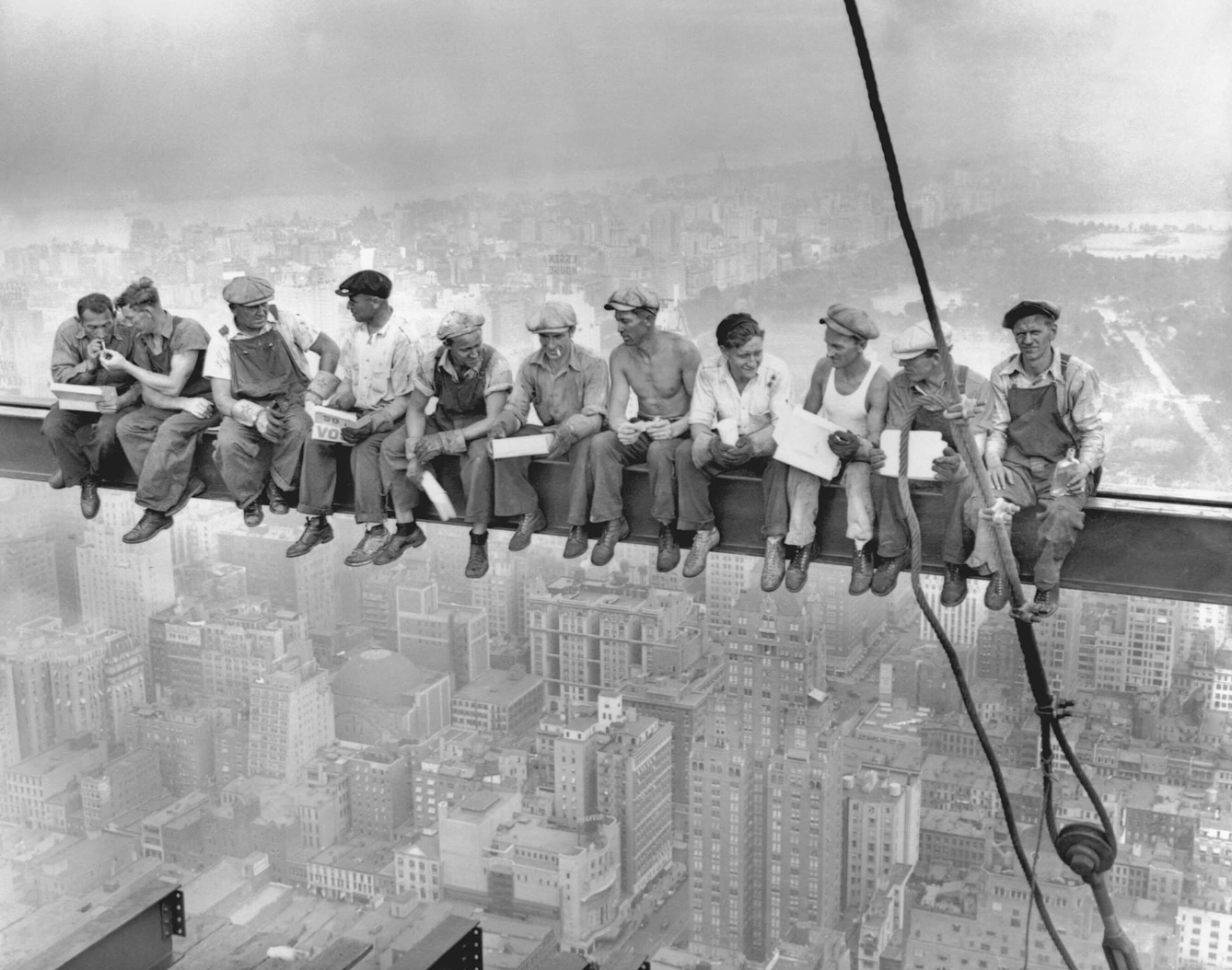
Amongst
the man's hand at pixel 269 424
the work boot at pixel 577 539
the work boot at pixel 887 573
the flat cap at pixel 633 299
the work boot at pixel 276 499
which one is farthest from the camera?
the work boot at pixel 276 499

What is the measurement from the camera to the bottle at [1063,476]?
6.87 metres

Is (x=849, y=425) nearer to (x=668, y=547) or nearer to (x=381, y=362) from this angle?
(x=668, y=547)

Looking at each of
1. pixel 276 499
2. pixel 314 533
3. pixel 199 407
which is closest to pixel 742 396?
pixel 314 533

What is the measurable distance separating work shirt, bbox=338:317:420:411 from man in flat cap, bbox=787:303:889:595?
2.38m

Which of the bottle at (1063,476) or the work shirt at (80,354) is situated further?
the work shirt at (80,354)

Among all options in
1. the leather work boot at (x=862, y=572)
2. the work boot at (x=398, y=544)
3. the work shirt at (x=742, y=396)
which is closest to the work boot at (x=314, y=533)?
the work boot at (x=398, y=544)

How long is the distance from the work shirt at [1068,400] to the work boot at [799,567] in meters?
1.11

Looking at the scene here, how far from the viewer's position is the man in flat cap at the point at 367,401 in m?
8.12

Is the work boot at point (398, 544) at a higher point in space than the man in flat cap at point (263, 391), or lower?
lower

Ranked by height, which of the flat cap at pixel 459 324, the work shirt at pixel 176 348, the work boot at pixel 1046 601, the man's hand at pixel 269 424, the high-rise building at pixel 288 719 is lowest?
the high-rise building at pixel 288 719

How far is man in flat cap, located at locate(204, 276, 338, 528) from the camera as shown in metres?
8.42

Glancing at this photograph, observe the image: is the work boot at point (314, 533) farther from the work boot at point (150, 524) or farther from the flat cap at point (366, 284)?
the flat cap at point (366, 284)

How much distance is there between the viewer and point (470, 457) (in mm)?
7957

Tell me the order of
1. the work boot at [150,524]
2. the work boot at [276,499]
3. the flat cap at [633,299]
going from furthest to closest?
1. the work boot at [150,524]
2. the work boot at [276,499]
3. the flat cap at [633,299]
